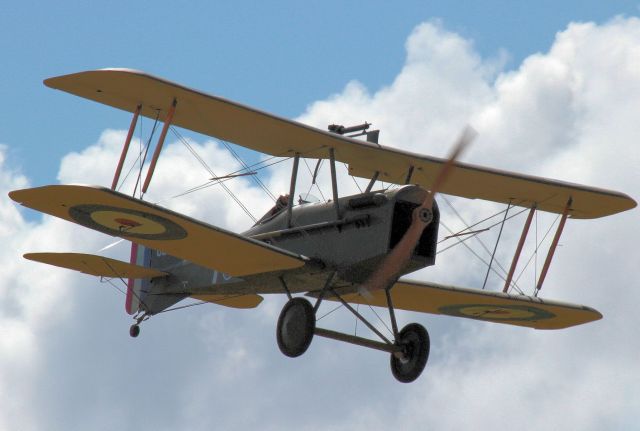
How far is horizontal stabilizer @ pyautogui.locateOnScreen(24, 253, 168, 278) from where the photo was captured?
21953 millimetres

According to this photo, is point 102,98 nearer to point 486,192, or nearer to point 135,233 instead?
point 135,233

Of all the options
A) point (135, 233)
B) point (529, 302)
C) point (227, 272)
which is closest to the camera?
point (135, 233)

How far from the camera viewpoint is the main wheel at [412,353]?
19.9 metres

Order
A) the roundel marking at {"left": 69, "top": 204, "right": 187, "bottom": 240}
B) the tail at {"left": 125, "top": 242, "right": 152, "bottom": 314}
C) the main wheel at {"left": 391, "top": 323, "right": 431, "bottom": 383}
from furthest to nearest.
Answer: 1. the tail at {"left": 125, "top": 242, "right": 152, "bottom": 314}
2. the main wheel at {"left": 391, "top": 323, "right": 431, "bottom": 383}
3. the roundel marking at {"left": 69, "top": 204, "right": 187, "bottom": 240}

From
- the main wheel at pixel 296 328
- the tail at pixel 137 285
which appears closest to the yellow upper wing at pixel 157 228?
the main wheel at pixel 296 328

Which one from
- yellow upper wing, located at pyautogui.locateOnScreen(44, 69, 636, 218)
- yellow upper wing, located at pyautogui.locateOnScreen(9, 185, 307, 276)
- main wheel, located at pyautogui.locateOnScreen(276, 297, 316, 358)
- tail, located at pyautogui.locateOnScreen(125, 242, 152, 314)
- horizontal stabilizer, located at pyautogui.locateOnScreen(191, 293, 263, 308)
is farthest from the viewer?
tail, located at pyautogui.locateOnScreen(125, 242, 152, 314)

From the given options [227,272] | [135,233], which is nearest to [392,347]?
[227,272]

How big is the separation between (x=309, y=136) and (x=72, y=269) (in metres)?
5.07

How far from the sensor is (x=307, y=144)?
2003 centimetres

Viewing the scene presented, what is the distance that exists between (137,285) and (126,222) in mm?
5790

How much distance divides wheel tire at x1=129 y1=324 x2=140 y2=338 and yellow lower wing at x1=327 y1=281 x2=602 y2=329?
382cm

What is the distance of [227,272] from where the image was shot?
794 inches

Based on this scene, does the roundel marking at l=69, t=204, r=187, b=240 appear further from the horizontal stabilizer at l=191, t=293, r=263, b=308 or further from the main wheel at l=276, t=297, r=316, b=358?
the horizontal stabilizer at l=191, t=293, r=263, b=308

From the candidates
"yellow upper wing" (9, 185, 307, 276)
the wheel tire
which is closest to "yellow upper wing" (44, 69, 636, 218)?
"yellow upper wing" (9, 185, 307, 276)
